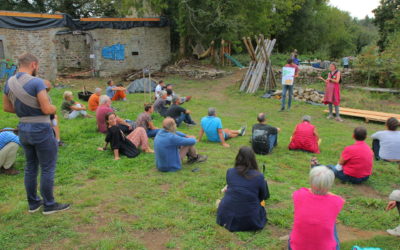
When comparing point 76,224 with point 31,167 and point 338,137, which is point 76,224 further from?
point 338,137

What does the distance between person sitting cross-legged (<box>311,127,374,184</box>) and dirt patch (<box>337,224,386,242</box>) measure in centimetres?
146

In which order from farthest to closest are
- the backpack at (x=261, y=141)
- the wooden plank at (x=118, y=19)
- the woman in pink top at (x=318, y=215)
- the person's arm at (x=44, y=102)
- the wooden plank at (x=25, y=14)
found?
the wooden plank at (x=118, y=19) → the wooden plank at (x=25, y=14) → the backpack at (x=261, y=141) → the person's arm at (x=44, y=102) → the woman in pink top at (x=318, y=215)

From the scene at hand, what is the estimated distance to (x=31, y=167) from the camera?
13.3ft

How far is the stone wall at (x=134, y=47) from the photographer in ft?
65.7

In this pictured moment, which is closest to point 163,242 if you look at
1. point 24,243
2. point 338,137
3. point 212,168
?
point 24,243

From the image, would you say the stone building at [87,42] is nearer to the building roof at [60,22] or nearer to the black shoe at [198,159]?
the building roof at [60,22]

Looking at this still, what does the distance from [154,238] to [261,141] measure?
3.65 metres

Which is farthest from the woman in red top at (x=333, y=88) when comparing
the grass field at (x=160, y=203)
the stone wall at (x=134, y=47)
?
the stone wall at (x=134, y=47)

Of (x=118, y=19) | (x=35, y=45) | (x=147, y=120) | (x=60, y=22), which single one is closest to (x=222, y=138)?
(x=147, y=120)

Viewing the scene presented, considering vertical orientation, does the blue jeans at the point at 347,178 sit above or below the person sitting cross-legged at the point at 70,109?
below

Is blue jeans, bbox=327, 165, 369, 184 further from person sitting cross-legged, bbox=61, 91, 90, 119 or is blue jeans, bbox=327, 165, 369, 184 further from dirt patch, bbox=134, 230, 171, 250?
person sitting cross-legged, bbox=61, 91, 90, 119

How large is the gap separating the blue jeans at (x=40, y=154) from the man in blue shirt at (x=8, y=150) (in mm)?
1709

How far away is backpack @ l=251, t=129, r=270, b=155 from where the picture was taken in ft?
22.4

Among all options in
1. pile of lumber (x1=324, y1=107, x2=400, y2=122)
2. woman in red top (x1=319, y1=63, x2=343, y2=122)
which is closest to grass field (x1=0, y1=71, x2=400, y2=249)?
woman in red top (x1=319, y1=63, x2=343, y2=122)
